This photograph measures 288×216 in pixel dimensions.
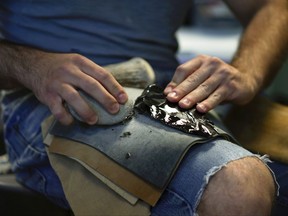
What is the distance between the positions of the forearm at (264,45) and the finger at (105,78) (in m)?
0.31

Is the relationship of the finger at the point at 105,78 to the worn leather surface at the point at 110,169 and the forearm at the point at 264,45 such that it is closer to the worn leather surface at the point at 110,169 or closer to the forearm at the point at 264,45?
the worn leather surface at the point at 110,169

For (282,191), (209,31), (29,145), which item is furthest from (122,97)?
(209,31)

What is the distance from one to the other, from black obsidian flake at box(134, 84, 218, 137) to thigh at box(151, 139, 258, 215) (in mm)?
35

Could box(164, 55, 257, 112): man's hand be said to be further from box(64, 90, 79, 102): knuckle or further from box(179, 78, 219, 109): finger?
box(64, 90, 79, 102): knuckle

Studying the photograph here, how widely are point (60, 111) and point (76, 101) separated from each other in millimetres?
35

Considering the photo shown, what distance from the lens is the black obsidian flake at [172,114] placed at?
73cm

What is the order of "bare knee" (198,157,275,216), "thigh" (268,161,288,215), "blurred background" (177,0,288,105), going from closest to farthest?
"bare knee" (198,157,275,216), "thigh" (268,161,288,215), "blurred background" (177,0,288,105)

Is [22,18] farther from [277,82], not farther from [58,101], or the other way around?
[277,82]

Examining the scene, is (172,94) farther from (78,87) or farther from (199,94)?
(78,87)

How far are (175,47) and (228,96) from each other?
0.29m

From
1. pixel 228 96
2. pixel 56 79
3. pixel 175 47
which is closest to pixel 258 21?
pixel 175 47

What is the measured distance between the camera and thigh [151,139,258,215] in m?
0.66

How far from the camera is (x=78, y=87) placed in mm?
736

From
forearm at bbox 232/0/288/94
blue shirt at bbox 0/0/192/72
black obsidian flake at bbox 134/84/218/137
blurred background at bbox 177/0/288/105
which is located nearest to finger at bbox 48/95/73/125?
black obsidian flake at bbox 134/84/218/137
